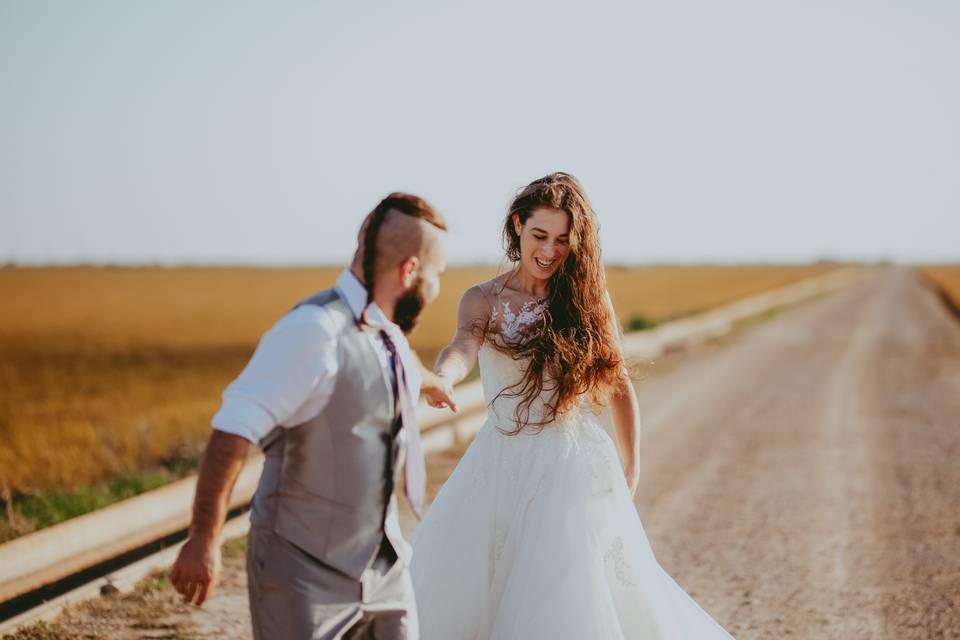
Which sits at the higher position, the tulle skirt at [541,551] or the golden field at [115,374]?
the tulle skirt at [541,551]

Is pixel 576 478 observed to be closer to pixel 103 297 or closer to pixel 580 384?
pixel 580 384

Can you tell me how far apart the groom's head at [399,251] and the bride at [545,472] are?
3.11 ft

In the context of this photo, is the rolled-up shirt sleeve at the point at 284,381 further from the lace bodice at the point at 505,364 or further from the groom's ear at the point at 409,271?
the lace bodice at the point at 505,364

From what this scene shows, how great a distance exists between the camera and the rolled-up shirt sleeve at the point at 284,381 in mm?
2152

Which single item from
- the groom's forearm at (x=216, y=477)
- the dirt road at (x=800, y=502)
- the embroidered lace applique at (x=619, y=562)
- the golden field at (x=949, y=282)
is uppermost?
the groom's forearm at (x=216, y=477)

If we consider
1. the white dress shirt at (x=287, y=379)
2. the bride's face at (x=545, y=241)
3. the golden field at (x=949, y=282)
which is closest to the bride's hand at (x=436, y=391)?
the white dress shirt at (x=287, y=379)

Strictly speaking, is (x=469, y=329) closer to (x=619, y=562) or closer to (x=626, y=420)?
(x=626, y=420)

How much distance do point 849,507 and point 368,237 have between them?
19.5 ft

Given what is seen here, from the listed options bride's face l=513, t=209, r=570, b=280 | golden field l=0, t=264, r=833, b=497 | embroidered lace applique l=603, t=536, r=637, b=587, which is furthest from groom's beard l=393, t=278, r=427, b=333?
golden field l=0, t=264, r=833, b=497

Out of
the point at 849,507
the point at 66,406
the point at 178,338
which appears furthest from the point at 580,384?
the point at 178,338

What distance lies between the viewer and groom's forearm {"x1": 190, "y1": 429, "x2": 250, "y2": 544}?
7.05 ft

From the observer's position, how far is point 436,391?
9.30 feet

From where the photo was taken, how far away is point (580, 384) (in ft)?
11.5

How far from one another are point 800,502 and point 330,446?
19.6ft
